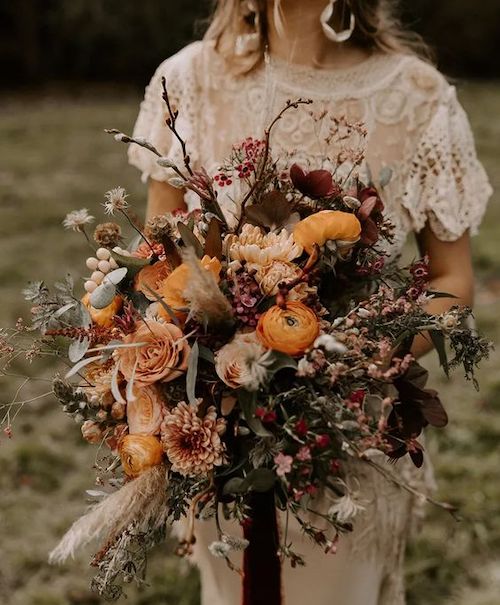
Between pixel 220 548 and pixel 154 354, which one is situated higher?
pixel 154 354

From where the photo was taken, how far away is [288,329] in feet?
4.54

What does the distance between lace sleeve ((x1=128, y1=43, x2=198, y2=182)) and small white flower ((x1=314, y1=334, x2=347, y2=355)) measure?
3.33ft

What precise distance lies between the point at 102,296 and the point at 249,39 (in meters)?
1.04

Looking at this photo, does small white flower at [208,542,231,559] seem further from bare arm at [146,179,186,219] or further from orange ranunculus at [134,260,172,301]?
bare arm at [146,179,186,219]

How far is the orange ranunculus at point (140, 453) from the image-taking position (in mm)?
1437

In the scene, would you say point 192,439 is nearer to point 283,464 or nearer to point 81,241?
point 283,464

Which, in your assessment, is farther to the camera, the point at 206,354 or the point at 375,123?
the point at 375,123

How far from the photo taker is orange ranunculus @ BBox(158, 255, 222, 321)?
1431mm

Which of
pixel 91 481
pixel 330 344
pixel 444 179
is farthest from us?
pixel 91 481

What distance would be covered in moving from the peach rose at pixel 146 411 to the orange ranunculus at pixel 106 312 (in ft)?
0.46

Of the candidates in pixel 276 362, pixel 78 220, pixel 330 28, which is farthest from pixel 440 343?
pixel 330 28

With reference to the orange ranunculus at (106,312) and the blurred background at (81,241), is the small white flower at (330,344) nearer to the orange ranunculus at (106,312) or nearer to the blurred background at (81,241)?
the orange ranunculus at (106,312)

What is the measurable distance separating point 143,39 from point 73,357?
14.3 meters

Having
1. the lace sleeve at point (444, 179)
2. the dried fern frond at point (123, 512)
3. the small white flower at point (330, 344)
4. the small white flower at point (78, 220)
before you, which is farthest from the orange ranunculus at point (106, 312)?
the lace sleeve at point (444, 179)
